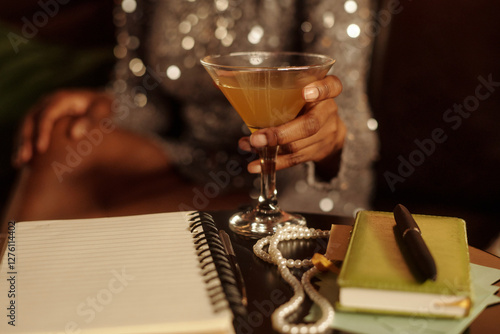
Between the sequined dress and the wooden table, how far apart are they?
0.47 metres

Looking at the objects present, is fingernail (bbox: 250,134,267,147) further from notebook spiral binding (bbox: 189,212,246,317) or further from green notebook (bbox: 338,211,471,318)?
green notebook (bbox: 338,211,471,318)

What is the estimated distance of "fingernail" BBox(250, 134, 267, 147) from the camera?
0.72 m

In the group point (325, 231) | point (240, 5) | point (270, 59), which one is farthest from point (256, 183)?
point (325, 231)

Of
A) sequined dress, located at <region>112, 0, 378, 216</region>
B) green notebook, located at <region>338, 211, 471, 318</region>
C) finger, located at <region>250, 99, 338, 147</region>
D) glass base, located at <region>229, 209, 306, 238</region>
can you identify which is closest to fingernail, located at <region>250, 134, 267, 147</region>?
finger, located at <region>250, 99, 338, 147</region>

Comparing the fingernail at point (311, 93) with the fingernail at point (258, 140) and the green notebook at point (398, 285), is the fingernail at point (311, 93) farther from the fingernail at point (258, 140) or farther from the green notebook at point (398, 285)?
the green notebook at point (398, 285)

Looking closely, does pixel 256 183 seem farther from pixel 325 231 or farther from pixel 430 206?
pixel 325 231

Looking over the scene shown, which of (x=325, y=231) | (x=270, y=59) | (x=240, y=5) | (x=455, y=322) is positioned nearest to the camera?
(x=455, y=322)

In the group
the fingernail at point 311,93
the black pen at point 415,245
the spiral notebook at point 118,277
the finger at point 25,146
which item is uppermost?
the fingernail at point 311,93

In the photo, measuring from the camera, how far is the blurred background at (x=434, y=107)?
5.13 feet

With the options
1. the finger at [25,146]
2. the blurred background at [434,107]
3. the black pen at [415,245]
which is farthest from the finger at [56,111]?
the black pen at [415,245]

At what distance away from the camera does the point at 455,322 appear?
469 millimetres

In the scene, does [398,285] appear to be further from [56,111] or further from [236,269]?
[56,111]

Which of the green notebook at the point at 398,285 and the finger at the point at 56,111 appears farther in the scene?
the finger at the point at 56,111

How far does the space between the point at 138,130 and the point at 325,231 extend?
85 centimetres
